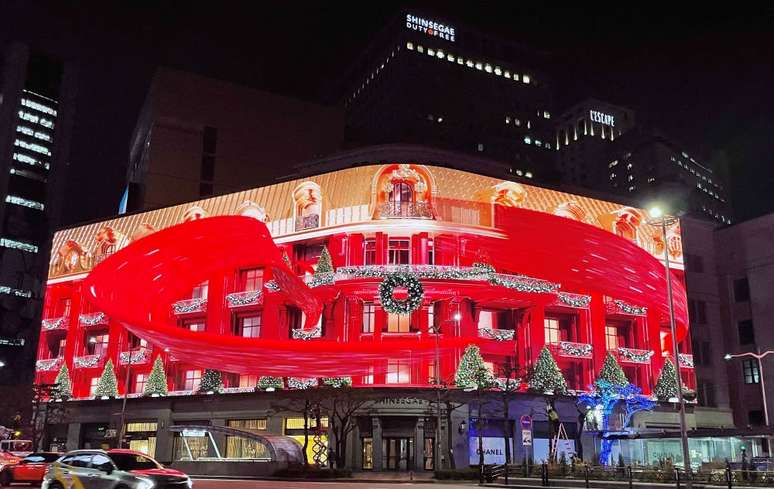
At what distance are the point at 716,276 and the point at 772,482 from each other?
1915 inches

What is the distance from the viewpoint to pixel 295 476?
4234cm

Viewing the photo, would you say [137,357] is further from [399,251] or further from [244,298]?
[399,251]

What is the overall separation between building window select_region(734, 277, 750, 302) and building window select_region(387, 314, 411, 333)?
3666 cm

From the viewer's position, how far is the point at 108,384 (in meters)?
61.4

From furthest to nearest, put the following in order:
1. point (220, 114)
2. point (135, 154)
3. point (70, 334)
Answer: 1. point (135, 154)
2. point (220, 114)
3. point (70, 334)

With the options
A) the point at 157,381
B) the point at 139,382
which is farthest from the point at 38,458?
the point at 139,382

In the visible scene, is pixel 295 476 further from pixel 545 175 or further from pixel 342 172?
pixel 545 175

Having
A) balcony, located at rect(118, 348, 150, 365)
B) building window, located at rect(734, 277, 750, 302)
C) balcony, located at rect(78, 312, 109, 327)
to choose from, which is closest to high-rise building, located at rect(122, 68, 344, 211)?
balcony, located at rect(78, 312, 109, 327)

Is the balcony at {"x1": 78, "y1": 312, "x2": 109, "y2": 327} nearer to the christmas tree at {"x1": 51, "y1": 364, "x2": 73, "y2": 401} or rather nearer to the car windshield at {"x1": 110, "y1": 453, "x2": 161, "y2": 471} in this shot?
the christmas tree at {"x1": 51, "y1": 364, "x2": 73, "y2": 401}

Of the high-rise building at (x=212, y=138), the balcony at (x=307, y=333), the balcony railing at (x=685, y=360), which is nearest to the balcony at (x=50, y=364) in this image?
the high-rise building at (x=212, y=138)

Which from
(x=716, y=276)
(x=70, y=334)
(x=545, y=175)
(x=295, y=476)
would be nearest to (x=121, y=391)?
(x=70, y=334)

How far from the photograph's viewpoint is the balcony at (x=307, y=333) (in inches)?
2189

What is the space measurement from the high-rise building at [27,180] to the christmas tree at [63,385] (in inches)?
A: 2908

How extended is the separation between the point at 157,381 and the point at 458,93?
334ft
